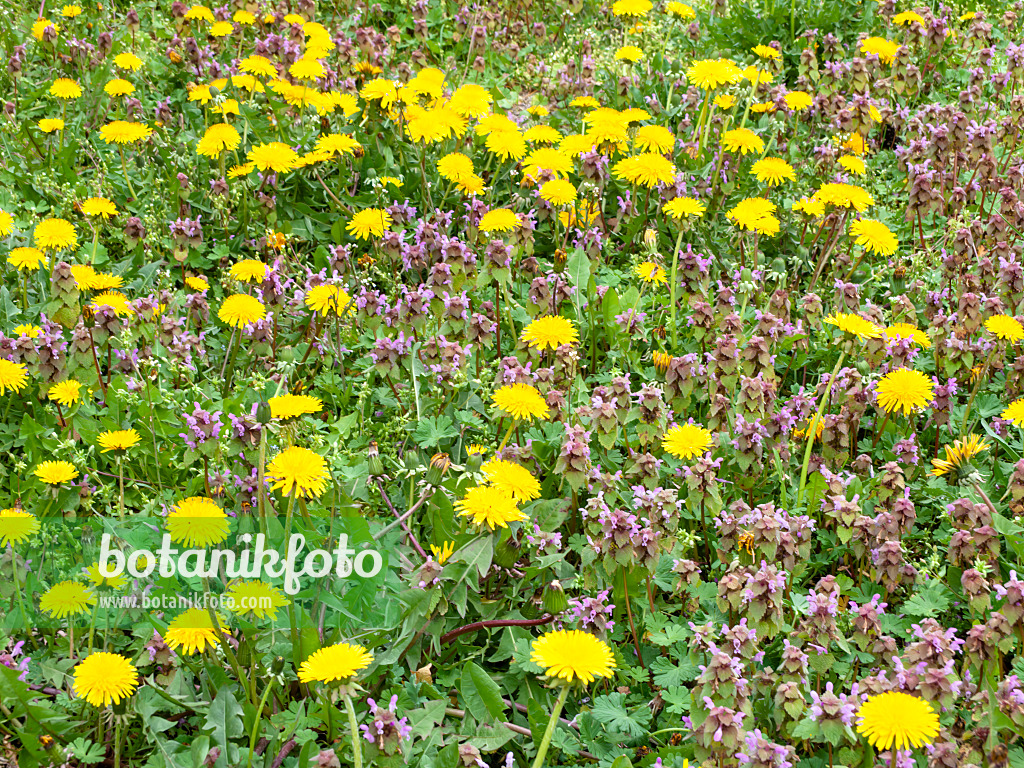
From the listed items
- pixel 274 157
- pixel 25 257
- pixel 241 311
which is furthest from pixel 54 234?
pixel 274 157

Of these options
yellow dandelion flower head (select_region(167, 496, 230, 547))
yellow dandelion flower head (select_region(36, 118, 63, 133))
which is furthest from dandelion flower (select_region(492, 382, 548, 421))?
yellow dandelion flower head (select_region(36, 118, 63, 133))

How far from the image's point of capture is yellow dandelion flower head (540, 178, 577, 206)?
3973 mm

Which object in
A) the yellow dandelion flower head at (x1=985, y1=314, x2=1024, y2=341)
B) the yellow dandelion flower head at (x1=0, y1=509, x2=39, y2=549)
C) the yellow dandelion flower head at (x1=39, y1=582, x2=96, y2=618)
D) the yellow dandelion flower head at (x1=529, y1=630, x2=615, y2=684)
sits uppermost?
the yellow dandelion flower head at (x1=985, y1=314, x2=1024, y2=341)

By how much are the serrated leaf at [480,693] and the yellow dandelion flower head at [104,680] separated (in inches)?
33.4

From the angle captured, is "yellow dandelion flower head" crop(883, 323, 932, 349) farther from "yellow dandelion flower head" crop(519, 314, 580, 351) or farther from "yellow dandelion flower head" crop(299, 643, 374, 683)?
"yellow dandelion flower head" crop(299, 643, 374, 683)

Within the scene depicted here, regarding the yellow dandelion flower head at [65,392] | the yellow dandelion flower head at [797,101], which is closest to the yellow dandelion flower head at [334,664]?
the yellow dandelion flower head at [65,392]

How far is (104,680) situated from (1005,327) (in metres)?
3.17

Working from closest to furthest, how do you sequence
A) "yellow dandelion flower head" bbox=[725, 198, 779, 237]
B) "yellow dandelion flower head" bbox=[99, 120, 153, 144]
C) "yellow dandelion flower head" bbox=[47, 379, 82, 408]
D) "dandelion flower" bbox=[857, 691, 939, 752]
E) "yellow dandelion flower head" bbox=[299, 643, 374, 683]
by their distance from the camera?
1. "dandelion flower" bbox=[857, 691, 939, 752]
2. "yellow dandelion flower head" bbox=[299, 643, 374, 683]
3. "yellow dandelion flower head" bbox=[47, 379, 82, 408]
4. "yellow dandelion flower head" bbox=[725, 198, 779, 237]
5. "yellow dandelion flower head" bbox=[99, 120, 153, 144]

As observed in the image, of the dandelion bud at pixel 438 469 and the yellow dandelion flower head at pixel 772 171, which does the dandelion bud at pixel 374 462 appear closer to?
the dandelion bud at pixel 438 469

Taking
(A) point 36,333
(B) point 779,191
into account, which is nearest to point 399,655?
(A) point 36,333

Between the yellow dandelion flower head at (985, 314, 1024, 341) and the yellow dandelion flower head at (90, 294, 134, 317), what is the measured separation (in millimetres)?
3171

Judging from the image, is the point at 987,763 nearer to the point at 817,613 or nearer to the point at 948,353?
the point at 817,613

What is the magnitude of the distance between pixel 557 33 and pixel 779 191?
261 cm

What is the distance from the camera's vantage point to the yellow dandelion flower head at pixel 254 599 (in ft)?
8.20
